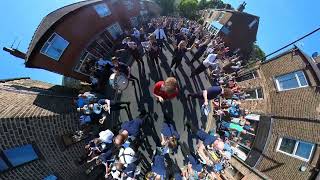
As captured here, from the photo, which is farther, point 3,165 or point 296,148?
point 296,148

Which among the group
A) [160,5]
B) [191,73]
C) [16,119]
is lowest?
→ [16,119]

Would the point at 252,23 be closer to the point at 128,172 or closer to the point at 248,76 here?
the point at 248,76

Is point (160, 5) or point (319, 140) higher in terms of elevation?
point (160, 5)

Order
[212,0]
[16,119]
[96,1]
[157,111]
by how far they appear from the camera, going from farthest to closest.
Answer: [212,0] → [96,1] → [157,111] → [16,119]

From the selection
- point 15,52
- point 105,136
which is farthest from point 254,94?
point 15,52

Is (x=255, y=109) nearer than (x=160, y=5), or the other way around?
(x=255, y=109)

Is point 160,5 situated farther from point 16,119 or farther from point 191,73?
point 16,119

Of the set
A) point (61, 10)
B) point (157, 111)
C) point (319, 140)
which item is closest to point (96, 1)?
point (61, 10)
